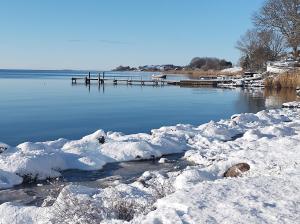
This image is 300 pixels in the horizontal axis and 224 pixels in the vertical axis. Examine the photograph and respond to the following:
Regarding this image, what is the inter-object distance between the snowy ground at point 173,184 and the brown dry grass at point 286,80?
36010mm

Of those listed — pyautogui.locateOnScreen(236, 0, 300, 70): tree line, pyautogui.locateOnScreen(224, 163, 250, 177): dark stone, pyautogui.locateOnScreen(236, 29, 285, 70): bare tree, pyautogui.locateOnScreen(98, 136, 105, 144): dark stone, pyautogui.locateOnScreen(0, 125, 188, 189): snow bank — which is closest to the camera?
pyautogui.locateOnScreen(224, 163, 250, 177): dark stone

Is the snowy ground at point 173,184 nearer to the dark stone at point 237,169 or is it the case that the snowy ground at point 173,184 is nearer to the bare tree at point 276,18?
the dark stone at point 237,169

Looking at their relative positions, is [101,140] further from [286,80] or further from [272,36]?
[272,36]

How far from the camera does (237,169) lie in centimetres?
853

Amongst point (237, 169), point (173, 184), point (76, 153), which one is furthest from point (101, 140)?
point (173, 184)

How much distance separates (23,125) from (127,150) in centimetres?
1036

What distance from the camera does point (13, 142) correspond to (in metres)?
16.3

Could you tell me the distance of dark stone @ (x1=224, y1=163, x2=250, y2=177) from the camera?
27.4 feet

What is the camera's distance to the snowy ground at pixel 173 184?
505 cm

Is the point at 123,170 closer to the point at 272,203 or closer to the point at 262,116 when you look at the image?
the point at 272,203

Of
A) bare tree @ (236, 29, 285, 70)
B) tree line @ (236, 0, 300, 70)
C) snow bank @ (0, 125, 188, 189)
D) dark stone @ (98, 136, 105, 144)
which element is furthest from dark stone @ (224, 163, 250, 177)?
bare tree @ (236, 29, 285, 70)

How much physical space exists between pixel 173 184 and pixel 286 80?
45.7 meters

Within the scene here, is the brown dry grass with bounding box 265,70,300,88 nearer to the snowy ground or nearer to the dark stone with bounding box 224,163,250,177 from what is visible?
the snowy ground

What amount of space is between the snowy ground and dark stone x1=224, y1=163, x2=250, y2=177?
0.14 meters
